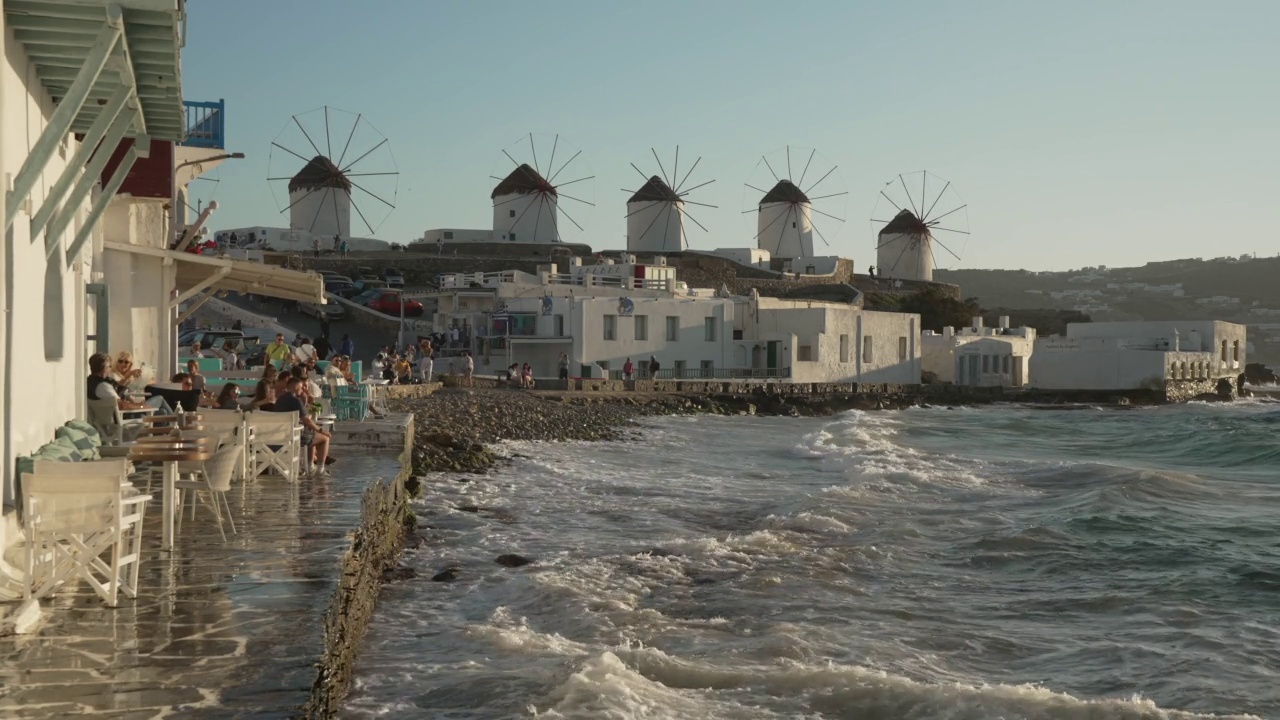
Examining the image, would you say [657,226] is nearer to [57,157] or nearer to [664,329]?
[664,329]

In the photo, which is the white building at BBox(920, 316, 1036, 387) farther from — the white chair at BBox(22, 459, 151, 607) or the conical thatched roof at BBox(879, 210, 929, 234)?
the white chair at BBox(22, 459, 151, 607)

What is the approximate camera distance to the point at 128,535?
23.5 ft

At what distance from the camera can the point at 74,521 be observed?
6.16 meters

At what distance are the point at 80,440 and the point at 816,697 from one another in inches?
200

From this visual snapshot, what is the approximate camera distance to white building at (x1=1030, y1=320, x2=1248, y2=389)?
5306 centimetres

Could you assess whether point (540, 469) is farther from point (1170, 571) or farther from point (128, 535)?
point (128, 535)

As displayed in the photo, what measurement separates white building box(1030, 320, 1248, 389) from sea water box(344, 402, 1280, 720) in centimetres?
3317

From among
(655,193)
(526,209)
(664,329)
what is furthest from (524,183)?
(664,329)

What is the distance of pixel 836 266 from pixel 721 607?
237ft

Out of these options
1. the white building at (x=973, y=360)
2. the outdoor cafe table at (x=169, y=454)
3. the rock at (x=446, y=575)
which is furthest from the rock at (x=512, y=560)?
the white building at (x=973, y=360)

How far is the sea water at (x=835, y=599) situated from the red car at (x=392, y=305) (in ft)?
99.5

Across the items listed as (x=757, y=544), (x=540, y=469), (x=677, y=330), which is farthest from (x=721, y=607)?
(x=677, y=330)

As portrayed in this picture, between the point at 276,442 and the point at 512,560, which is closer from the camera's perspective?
the point at 276,442

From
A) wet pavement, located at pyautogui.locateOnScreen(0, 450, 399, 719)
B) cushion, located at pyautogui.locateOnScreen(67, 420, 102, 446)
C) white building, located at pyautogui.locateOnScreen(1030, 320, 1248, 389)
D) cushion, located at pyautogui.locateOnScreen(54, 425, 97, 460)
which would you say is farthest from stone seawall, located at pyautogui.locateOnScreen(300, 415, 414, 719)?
Result: white building, located at pyautogui.locateOnScreen(1030, 320, 1248, 389)
